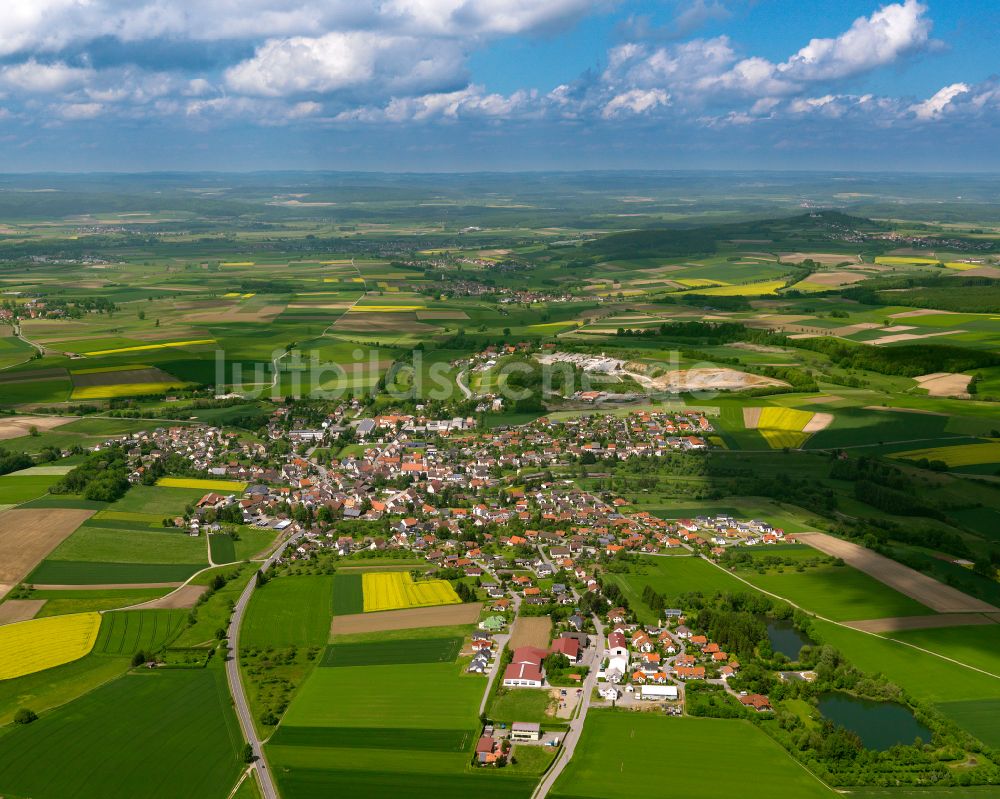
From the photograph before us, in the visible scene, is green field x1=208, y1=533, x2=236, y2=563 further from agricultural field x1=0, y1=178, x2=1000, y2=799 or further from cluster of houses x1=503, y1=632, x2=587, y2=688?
cluster of houses x1=503, y1=632, x2=587, y2=688

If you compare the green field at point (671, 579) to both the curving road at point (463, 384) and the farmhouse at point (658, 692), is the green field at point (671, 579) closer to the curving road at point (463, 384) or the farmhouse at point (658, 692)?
the farmhouse at point (658, 692)

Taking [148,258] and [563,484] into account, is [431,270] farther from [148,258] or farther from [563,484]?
[563,484]

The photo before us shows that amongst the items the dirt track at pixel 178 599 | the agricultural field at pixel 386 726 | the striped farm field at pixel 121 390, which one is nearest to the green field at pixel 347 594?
the agricultural field at pixel 386 726

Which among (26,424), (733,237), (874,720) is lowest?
(874,720)

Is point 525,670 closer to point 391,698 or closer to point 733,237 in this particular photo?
point 391,698

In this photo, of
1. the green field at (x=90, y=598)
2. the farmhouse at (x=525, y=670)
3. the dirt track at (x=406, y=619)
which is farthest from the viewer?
the green field at (x=90, y=598)

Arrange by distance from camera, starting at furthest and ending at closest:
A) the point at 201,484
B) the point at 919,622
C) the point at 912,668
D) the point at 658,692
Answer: the point at 201,484 → the point at 919,622 → the point at 912,668 → the point at 658,692

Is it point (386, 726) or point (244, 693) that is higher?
point (386, 726)

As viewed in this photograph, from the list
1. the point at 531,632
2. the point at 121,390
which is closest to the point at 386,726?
the point at 531,632
